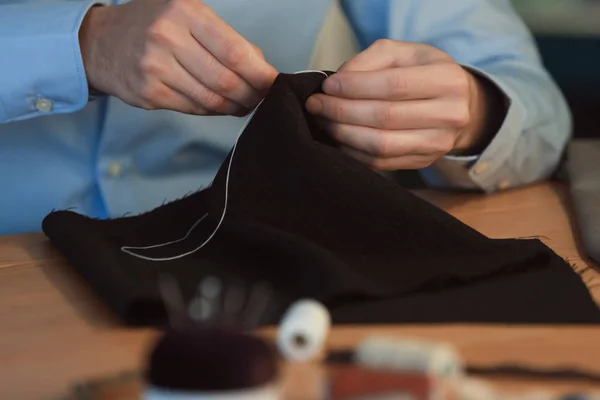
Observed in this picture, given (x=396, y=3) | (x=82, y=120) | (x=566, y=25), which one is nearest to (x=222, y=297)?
(x=82, y=120)

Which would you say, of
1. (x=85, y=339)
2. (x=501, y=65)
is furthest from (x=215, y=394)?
(x=501, y=65)

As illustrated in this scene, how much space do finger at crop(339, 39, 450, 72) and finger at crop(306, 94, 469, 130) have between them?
36 millimetres

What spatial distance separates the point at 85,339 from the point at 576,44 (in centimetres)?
131

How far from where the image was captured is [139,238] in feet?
2.22

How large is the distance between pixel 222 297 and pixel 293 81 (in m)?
0.23

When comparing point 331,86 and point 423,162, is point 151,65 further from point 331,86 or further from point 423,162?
point 423,162

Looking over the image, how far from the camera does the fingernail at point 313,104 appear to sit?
28.2 inches

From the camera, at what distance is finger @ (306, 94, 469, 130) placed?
72cm

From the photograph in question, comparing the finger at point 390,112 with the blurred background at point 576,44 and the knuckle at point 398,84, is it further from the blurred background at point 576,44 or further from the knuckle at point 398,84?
the blurred background at point 576,44

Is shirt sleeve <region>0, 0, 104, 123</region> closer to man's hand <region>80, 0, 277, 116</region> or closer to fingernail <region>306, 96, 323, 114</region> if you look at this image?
man's hand <region>80, 0, 277, 116</region>

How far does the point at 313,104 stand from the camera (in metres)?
0.72

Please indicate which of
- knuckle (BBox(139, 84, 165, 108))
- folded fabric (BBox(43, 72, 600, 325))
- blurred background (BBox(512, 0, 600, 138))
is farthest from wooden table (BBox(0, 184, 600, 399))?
blurred background (BBox(512, 0, 600, 138))

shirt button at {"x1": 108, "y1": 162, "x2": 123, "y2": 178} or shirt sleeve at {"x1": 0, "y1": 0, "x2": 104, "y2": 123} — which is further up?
shirt sleeve at {"x1": 0, "y1": 0, "x2": 104, "y2": 123}

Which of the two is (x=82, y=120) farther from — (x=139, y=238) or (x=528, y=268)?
(x=528, y=268)
